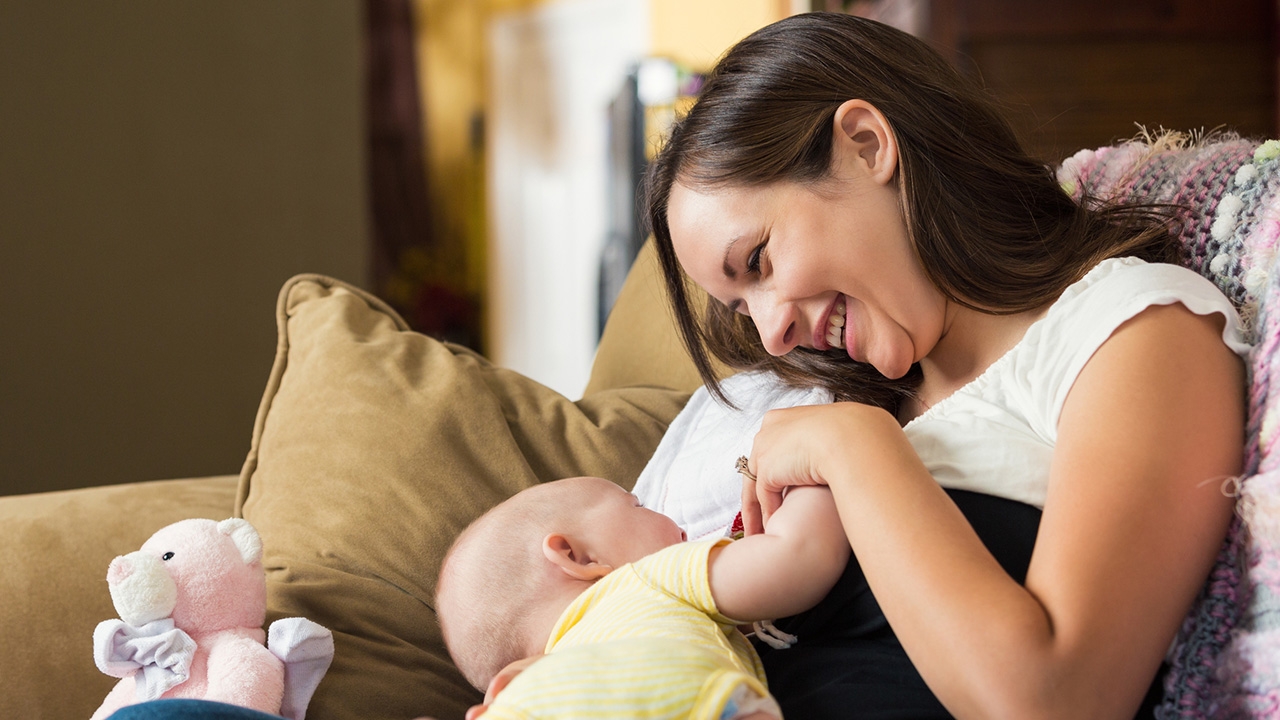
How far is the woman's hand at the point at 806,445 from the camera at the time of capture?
2.75ft

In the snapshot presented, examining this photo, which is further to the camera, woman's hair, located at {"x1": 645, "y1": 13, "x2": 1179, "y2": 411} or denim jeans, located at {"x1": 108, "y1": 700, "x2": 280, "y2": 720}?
woman's hair, located at {"x1": 645, "y1": 13, "x2": 1179, "y2": 411}

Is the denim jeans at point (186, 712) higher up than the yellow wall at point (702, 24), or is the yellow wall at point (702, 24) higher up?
the yellow wall at point (702, 24)

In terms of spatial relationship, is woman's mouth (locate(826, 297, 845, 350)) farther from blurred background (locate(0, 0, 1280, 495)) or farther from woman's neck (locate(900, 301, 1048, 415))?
blurred background (locate(0, 0, 1280, 495))

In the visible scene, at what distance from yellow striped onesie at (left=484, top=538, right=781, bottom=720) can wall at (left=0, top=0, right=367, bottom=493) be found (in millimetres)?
2370

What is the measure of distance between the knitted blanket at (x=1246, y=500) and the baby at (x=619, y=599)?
0.89 ft

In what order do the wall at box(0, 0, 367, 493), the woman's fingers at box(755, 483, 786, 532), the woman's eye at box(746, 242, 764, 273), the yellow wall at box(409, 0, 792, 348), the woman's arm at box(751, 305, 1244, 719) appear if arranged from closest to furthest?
the woman's arm at box(751, 305, 1244, 719) < the woman's fingers at box(755, 483, 786, 532) < the woman's eye at box(746, 242, 764, 273) < the wall at box(0, 0, 367, 493) < the yellow wall at box(409, 0, 792, 348)

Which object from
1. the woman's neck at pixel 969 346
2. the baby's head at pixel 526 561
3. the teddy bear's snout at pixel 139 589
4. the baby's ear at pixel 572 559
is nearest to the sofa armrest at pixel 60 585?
the teddy bear's snout at pixel 139 589

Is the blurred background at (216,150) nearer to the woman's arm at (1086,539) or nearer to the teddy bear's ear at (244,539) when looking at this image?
the teddy bear's ear at (244,539)

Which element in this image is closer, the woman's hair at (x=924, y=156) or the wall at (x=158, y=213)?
the woman's hair at (x=924, y=156)

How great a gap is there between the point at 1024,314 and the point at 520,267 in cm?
520

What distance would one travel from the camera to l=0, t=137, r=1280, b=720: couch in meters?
1.02

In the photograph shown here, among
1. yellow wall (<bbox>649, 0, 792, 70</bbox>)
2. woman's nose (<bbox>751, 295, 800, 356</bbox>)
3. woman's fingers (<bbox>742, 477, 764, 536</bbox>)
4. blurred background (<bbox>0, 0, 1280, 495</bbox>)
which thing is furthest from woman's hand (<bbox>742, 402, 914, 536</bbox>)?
yellow wall (<bbox>649, 0, 792, 70</bbox>)

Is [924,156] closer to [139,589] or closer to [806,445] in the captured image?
[806,445]

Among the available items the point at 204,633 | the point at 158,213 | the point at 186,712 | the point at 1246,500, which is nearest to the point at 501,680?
the point at 186,712
